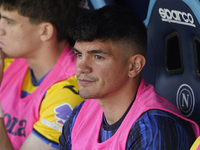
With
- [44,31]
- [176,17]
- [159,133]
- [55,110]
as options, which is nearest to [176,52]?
[176,17]

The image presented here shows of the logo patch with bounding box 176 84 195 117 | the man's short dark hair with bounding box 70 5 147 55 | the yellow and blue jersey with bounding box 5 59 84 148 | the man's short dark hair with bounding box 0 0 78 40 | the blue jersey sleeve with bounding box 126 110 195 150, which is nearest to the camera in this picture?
the blue jersey sleeve with bounding box 126 110 195 150

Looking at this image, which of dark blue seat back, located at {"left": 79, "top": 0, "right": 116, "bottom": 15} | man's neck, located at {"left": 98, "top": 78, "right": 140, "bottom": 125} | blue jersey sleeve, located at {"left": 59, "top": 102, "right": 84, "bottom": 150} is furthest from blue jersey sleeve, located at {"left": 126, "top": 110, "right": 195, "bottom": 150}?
dark blue seat back, located at {"left": 79, "top": 0, "right": 116, "bottom": 15}

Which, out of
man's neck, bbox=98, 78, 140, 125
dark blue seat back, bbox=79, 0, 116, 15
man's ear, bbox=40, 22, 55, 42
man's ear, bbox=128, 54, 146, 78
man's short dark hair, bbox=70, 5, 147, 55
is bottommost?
man's neck, bbox=98, 78, 140, 125

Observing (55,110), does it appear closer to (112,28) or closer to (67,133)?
(67,133)

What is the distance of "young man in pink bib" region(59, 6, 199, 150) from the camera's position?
3.88 ft

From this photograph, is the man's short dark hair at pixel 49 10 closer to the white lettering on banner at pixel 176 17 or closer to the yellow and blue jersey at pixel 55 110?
the yellow and blue jersey at pixel 55 110

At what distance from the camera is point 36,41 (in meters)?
1.83

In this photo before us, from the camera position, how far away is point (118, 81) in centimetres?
127

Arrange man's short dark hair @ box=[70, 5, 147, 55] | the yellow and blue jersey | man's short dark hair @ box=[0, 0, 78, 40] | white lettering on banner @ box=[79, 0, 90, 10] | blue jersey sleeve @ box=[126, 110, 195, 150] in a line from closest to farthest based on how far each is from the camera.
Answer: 1. blue jersey sleeve @ box=[126, 110, 195, 150]
2. man's short dark hair @ box=[70, 5, 147, 55]
3. the yellow and blue jersey
4. man's short dark hair @ box=[0, 0, 78, 40]
5. white lettering on banner @ box=[79, 0, 90, 10]

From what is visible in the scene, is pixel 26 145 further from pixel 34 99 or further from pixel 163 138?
pixel 163 138

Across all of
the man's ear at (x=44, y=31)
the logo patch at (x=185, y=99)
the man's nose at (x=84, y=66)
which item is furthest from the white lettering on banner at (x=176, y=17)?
the man's ear at (x=44, y=31)

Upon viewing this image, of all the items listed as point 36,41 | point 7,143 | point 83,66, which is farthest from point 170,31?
point 7,143

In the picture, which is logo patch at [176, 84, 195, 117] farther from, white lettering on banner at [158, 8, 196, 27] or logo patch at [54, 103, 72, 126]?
logo patch at [54, 103, 72, 126]

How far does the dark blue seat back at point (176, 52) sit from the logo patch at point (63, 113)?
37cm
